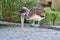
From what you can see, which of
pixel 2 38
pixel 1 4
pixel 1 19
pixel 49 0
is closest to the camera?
pixel 2 38

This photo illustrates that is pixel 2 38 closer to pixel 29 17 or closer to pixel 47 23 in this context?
pixel 29 17

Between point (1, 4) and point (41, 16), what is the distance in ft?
4.79

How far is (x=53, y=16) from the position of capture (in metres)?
8.86

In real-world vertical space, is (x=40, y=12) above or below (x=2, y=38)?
above

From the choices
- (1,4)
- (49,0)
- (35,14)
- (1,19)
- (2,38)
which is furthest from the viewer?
(49,0)

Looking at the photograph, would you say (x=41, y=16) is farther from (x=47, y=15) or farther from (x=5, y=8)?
(x=5, y=8)

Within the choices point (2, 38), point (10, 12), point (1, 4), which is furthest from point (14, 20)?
point (2, 38)

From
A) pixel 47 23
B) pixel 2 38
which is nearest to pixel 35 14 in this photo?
pixel 47 23

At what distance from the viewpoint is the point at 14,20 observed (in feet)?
29.2

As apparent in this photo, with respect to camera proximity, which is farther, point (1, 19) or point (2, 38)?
point (1, 19)

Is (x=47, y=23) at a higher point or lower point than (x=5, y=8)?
→ lower

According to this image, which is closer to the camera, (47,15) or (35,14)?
(35,14)

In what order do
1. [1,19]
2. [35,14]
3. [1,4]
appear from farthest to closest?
[1,19]
[1,4]
[35,14]

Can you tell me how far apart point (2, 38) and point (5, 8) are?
3845 mm
